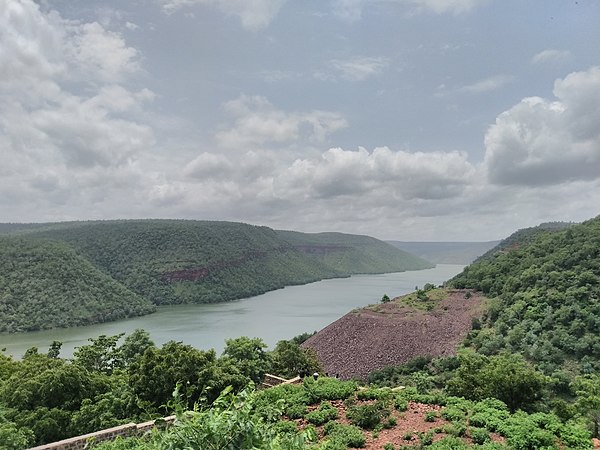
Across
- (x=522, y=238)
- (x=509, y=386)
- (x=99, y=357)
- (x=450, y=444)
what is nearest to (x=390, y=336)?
(x=99, y=357)

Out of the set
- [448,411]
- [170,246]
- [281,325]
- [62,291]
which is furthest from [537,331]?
[170,246]

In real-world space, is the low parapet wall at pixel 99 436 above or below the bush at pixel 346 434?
below

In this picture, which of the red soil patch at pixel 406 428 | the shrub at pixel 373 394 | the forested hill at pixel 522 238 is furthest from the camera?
the forested hill at pixel 522 238

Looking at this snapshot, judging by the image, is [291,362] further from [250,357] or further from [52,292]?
[52,292]

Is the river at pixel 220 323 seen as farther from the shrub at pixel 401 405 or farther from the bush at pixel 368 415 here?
the bush at pixel 368 415

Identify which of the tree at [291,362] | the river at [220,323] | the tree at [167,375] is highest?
the tree at [167,375]

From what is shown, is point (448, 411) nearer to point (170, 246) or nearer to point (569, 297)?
point (569, 297)

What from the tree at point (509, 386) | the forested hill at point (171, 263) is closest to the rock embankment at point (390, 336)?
the tree at point (509, 386)
